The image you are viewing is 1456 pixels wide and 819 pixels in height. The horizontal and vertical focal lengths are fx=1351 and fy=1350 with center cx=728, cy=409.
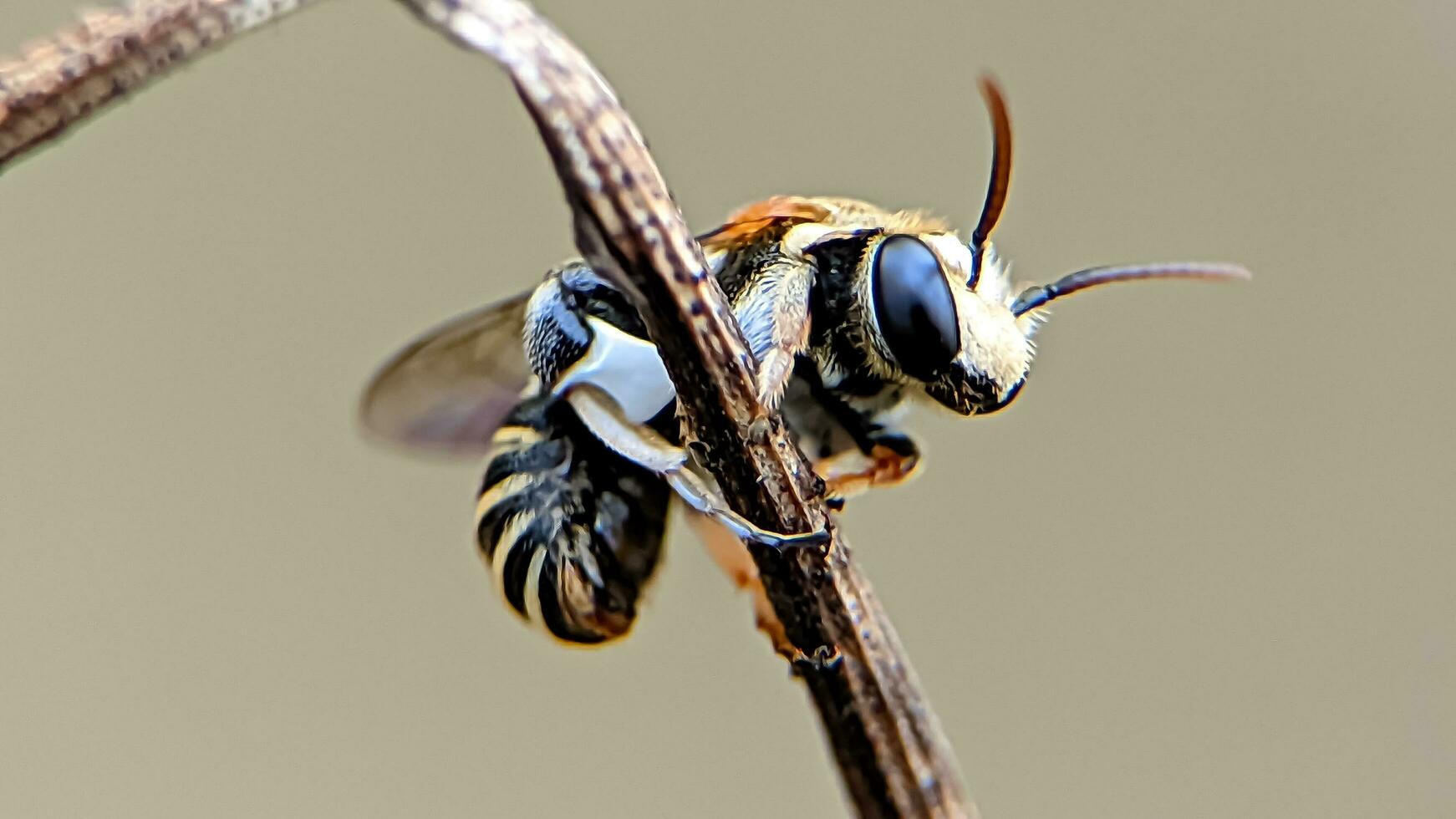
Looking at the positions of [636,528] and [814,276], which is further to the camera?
[636,528]

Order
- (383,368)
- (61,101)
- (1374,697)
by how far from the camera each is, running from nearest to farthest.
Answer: (61,101)
(383,368)
(1374,697)

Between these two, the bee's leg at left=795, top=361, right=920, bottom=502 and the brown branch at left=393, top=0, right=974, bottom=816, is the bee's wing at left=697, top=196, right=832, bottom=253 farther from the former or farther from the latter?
the brown branch at left=393, top=0, right=974, bottom=816

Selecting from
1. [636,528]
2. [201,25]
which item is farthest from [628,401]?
[201,25]

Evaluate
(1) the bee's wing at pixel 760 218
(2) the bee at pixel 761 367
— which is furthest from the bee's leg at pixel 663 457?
(1) the bee's wing at pixel 760 218

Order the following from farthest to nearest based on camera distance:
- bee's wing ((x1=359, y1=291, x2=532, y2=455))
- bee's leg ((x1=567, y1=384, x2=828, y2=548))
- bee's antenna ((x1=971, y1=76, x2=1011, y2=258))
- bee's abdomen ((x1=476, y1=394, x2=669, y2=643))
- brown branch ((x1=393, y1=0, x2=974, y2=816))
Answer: bee's wing ((x1=359, y1=291, x2=532, y2=455)) < bee's abdomen ((x1=476, y1=394, x2=669, y2=643)) < bee's antenna ((x1=971, y1=76, x2=1011, y2=258)) < bee's leg ((x1=567, y1=384, x2=828, y2=548)) < brown branch ((x1=393, y1=0, x2=974, y2=816))

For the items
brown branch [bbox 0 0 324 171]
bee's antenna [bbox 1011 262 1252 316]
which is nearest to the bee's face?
bee's antenna [bbox 1011 262 1252 316]

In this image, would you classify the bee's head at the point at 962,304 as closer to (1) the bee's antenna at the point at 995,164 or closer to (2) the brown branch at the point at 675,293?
(1) the bee's antenna at the point at 995,164

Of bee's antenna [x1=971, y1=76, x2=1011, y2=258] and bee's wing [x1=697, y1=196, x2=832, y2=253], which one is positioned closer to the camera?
bee's antenna [x1=971, y1=76, x2=1011, y2=258]

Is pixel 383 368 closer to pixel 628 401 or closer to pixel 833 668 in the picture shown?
pixel 628 401
